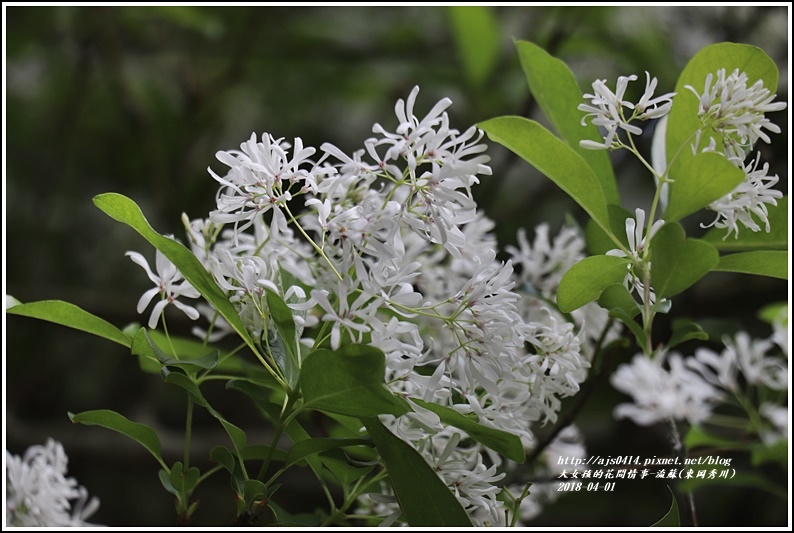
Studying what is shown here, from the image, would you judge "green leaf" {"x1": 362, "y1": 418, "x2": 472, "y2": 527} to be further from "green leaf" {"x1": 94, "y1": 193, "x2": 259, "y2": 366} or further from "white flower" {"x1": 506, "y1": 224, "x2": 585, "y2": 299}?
"white flower" {"x1": 506, "y1": 224, "x2": 585, "y2": 299}

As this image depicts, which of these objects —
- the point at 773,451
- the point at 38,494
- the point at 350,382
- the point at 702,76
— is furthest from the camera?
the point at 773,451

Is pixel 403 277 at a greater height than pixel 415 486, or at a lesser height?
greater

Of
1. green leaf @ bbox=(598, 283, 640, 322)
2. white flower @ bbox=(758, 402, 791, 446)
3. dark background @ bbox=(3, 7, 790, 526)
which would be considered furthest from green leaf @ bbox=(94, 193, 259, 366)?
dark background @ bbox=(3, 7, 790, 526)

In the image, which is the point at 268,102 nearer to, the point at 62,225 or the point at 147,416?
the point at 62,225

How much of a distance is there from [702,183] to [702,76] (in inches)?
3.8

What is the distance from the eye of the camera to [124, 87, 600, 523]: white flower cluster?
391mm

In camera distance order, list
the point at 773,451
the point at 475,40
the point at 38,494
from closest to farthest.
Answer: the point at 38,494
the point at 773,451
the point at 475,40

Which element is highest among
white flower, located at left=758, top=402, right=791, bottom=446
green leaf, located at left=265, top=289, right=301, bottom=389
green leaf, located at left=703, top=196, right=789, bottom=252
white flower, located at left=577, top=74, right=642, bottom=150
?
white flower, located at left=577, top=74, right=642, bottom=150

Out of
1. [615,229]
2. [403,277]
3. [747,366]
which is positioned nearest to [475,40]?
[747,366]

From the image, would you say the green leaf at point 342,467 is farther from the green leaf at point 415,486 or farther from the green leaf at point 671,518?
the green leaf at point 671,518

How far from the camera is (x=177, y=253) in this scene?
42cm

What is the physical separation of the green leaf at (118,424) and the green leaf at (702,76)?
15.6 inches

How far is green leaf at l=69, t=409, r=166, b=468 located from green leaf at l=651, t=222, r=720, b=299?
35 centimetres

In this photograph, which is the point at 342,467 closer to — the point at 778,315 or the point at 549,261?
the point at 549,261
